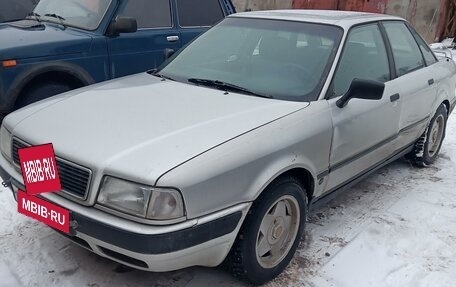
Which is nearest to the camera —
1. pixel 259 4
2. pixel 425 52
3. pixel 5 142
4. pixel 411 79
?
pixel 5 142

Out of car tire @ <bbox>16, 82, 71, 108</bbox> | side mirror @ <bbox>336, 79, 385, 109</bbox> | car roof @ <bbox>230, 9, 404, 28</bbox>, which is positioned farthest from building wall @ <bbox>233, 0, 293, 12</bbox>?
side mirror @ <bbox>336, 79, 385, 109</bbox>

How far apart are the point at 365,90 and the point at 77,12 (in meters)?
3.64

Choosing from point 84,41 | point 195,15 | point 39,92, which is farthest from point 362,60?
point 39,92

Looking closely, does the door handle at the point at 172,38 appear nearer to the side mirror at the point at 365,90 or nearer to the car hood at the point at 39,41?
the car hood at the point at 39,41

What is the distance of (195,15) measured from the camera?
6.09 m

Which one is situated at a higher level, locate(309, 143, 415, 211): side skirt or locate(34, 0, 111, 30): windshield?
locate(34, 0, 111, 30): windshield

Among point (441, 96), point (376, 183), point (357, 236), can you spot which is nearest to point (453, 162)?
point (441, 96)

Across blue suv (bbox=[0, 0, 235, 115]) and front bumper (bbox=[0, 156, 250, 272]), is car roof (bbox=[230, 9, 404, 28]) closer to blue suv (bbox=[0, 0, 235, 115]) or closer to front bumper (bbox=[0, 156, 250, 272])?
blue suv (bbox=[0, 0, 235, 115])

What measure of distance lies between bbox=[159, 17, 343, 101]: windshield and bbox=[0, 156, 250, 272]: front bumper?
40.8 inches

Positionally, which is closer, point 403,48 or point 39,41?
point 403,48

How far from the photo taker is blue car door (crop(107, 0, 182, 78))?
528 centimetres

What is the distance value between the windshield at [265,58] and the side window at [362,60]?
0.40 ft

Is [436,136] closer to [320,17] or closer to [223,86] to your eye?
[320,17]

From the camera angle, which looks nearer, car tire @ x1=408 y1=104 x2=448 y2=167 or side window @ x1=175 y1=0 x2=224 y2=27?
car tire @ x1=408 y1=104 x2=448 y2=167
